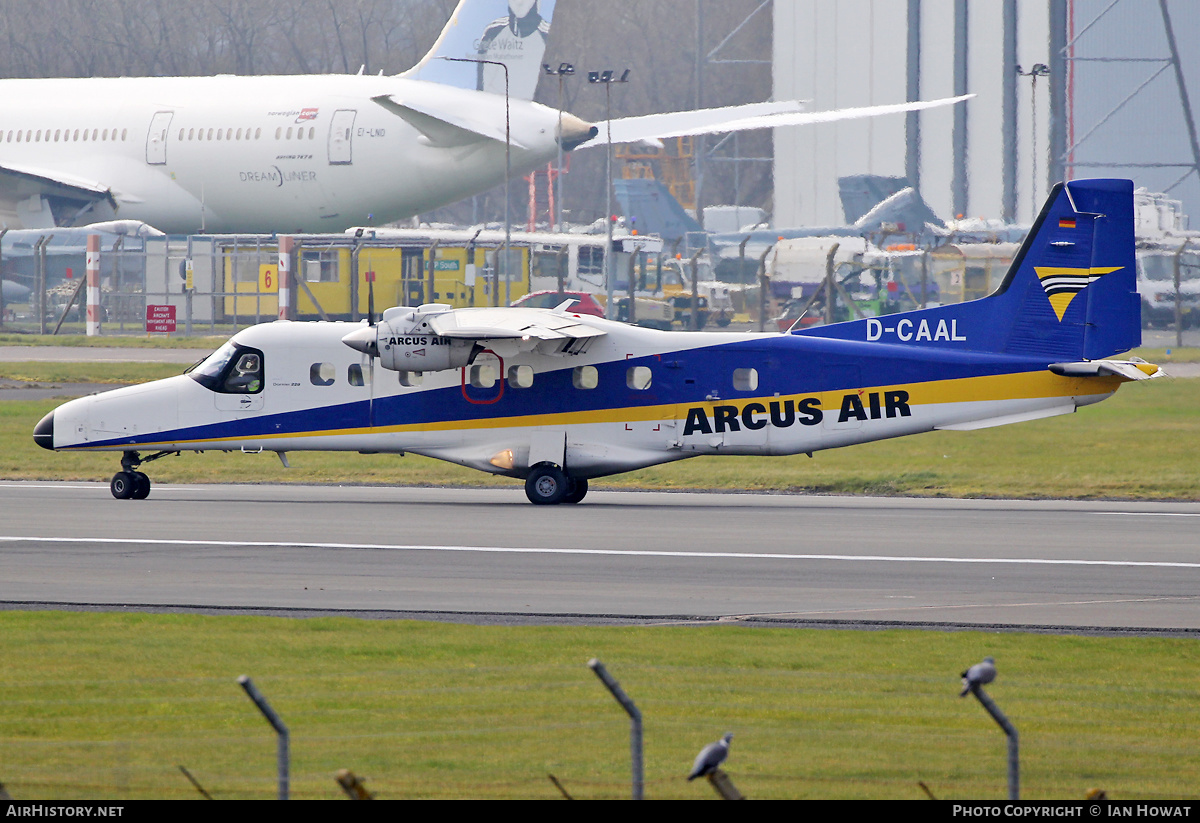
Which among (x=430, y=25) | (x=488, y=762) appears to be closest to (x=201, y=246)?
(x=488, y=762)

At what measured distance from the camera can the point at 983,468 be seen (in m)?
25.7

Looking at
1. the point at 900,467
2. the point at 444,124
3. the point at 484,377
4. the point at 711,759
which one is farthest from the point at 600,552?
the point at 444,124

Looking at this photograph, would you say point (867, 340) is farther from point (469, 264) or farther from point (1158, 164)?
point (1158, 164)

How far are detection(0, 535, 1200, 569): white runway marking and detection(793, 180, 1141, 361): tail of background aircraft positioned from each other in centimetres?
447

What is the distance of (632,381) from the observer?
20797 mm

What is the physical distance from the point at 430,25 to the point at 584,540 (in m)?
107

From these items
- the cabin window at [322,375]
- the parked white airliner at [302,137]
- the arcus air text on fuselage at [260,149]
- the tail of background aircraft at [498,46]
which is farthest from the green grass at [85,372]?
the cabin window at [322,375]

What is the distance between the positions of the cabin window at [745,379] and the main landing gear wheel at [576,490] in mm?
2542

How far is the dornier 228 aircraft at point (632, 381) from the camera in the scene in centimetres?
2011

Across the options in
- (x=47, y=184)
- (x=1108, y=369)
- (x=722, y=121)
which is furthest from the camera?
(x=722, y=121)

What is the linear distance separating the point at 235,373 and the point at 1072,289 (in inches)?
443

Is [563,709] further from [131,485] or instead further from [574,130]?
[574,130]

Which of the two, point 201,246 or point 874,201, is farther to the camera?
point 874,201

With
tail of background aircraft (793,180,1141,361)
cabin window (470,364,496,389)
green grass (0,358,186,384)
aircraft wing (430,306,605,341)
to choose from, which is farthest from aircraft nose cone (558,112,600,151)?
tail of background aircraft (793,180,1141,361)
